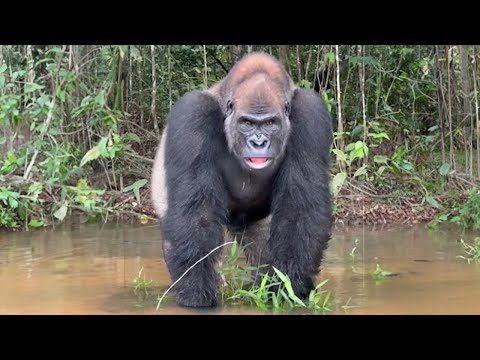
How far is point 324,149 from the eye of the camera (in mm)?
5145

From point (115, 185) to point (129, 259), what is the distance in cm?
216

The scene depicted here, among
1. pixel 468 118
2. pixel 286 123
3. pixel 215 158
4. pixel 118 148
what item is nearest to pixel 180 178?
pixel 215 158

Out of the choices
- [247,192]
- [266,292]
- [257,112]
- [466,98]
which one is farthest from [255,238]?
[466,98]

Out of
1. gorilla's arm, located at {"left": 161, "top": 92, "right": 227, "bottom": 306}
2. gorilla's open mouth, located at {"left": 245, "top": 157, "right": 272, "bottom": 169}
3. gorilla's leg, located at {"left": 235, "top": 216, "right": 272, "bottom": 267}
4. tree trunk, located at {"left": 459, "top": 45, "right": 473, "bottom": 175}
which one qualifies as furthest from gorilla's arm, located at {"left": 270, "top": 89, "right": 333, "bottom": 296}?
tree trunk, located at {"left": 459, "top": 45, "right": 473, "bottom": 175}

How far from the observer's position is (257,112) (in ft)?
15.8

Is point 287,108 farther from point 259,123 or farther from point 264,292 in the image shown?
point 264,292

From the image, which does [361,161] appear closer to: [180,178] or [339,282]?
[339,282]

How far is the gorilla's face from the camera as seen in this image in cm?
480

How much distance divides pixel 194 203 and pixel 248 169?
1.32ft

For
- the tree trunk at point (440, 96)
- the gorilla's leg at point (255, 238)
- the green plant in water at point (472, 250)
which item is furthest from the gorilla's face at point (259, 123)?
the tree trunk at point (440, 96)

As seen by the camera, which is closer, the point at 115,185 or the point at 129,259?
the point at 129,259

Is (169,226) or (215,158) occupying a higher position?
(215,158)

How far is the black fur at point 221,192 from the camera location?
4910 mm

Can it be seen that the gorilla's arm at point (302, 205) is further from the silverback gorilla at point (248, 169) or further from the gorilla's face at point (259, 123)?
the gorilla's face at point (259, 123)
